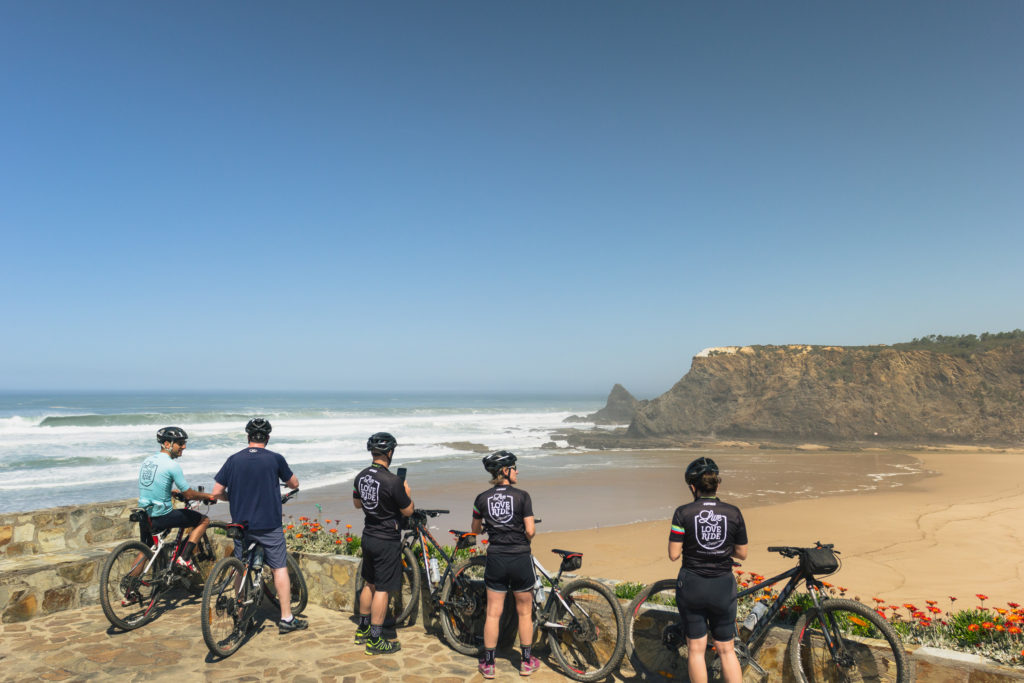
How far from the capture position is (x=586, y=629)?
15.9ft

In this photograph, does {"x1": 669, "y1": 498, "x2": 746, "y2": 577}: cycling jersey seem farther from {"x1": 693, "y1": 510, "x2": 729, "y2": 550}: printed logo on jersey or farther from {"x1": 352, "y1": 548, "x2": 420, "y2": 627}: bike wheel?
{"x1": 352, "y1": 548, "x2": 420, "y2": 627}: bike wheel

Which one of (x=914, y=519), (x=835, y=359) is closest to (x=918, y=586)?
(x=914, y=519)

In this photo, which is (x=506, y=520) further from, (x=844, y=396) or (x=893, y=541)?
(x=844, y=396)

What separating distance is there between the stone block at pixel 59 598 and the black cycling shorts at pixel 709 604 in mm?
6530

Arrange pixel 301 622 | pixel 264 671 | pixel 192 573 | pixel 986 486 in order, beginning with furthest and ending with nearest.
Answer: pixel 986 486, pixel 192 573, pixel 301 622, pixel 264 671

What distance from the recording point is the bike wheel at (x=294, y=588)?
607 cm

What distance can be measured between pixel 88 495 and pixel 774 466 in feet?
89.1

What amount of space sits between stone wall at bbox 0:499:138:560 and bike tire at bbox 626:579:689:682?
6.73 metres

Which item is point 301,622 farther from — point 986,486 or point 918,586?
point 986,486

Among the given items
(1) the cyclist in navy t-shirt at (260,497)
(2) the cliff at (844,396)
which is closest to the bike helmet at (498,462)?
(1) the cyclist in navy t-shirt at (260,497)

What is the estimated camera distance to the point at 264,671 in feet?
15.8

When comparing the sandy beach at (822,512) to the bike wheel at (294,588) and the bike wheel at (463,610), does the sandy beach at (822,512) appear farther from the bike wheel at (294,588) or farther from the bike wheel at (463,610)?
the bike wheel at (463,610)

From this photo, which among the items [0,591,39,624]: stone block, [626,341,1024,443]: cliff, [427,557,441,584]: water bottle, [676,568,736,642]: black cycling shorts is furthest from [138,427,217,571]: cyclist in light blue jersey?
[626,341,1024,443]: cliff

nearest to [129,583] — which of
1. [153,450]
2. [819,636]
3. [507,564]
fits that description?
[507,564]
